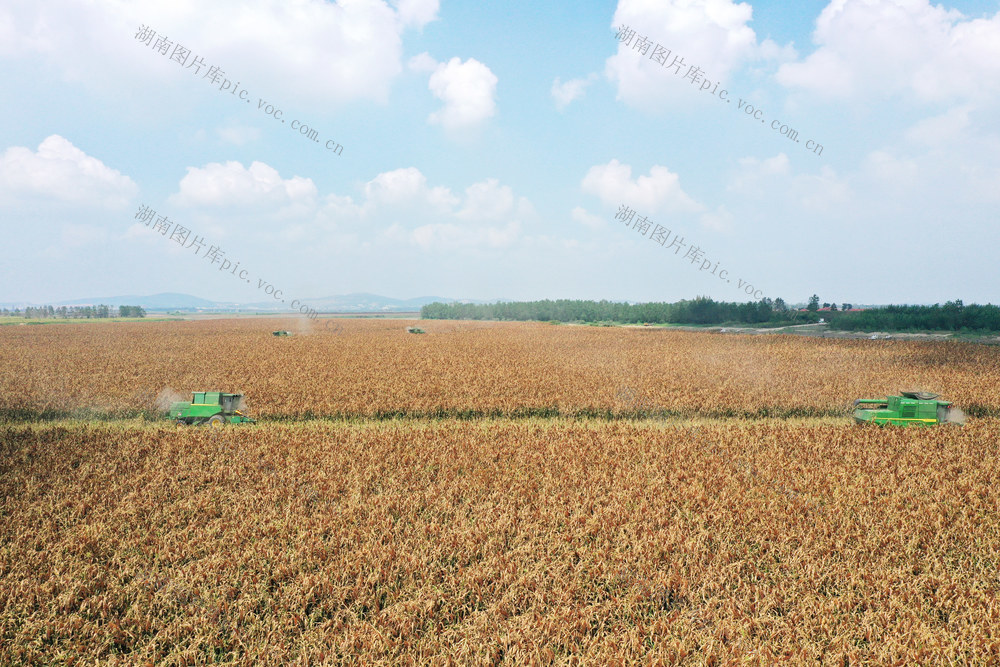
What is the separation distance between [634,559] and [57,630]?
6043 millimetres

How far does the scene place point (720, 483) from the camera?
8.26 metres

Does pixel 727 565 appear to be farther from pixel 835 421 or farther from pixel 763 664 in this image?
pixel 835 421

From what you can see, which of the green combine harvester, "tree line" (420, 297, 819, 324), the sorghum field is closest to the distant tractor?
the sorghum field

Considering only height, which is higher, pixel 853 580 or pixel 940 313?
pixel 940 313

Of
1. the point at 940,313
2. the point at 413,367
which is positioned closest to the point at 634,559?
the point at 413,367

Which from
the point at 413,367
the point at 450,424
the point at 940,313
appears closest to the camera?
the point at 450,424

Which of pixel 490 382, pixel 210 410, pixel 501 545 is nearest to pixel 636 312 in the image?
pixel 490 382

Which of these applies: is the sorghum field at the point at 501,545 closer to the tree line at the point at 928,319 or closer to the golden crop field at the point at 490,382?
the golden crop field at the point at 490,382

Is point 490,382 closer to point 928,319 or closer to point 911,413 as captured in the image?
point 911,413

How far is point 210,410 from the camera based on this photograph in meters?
12.9

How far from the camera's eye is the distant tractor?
12.8m

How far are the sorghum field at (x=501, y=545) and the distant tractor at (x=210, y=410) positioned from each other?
1.12 meters

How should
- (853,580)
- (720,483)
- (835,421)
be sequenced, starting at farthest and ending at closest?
(835,421) → (720,483) → (853,580)

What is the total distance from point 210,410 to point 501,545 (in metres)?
10.3
